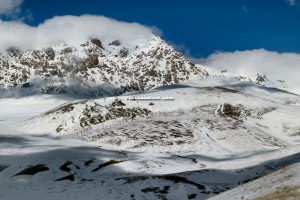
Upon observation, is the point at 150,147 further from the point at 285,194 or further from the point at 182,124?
the point at 285,194

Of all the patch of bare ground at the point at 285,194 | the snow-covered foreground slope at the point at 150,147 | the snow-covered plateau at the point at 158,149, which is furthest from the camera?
the snow-covered foreground slope at the point at 150,147

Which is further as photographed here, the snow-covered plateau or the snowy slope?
the snowy slope

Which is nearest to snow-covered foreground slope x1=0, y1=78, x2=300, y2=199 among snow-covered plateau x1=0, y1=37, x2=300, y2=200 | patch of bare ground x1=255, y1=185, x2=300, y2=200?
snow-covered plateau x1=0, y1=37, x2=300, y2=200

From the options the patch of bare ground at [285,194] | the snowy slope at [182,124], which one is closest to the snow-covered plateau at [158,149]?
the patch of bare ground at [285,194]

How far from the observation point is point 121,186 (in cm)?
4431

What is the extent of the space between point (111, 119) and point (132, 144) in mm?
18322

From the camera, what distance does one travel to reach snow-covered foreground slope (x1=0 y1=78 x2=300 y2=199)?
4509 cm

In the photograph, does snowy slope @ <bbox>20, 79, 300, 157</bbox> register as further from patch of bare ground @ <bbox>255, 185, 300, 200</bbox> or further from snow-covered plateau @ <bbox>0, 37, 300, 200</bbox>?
patch of bare ground @ <bbox>255, 185, 300, 200</bbox>

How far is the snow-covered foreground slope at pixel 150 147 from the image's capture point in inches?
1775

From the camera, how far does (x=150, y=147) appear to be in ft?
262

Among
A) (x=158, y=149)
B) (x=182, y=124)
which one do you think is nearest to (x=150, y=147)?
(x=158, y=149)

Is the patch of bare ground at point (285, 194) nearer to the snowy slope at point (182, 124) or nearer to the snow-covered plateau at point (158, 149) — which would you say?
the snow-covered plateau at point (158, 149)

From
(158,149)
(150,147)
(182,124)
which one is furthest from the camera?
(182,124)

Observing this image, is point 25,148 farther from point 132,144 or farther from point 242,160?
point 242,160
